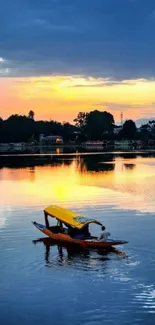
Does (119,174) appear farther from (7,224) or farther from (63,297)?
(63,297)

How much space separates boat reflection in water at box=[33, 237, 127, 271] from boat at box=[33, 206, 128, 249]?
35 centimetres

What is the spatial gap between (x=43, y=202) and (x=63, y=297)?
28.0m

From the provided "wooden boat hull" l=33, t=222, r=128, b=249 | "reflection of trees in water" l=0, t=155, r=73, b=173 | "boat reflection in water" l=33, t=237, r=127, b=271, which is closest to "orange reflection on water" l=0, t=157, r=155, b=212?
"wooden boat hull" l=33, t=222, r=128, b=249

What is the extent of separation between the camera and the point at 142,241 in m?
31.7

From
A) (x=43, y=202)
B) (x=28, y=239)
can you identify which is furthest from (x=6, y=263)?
(x=43, y=202)

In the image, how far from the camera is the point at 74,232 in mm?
31219

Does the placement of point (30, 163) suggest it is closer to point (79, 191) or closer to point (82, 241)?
point (79, 191)

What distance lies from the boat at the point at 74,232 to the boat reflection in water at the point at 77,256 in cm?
35

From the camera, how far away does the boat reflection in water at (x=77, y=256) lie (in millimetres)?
27244

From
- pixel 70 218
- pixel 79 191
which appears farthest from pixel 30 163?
pixel 70 218

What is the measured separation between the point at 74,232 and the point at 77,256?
2715 mm

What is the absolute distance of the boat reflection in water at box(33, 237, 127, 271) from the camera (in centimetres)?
2724

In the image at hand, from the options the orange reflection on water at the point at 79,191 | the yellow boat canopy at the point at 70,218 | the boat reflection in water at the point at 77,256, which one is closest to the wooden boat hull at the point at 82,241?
the boat reflection in water at the point at 77,256

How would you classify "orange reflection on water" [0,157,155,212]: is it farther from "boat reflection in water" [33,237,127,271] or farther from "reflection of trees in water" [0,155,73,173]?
"reflection of trees in water" [0,155,73,173]
